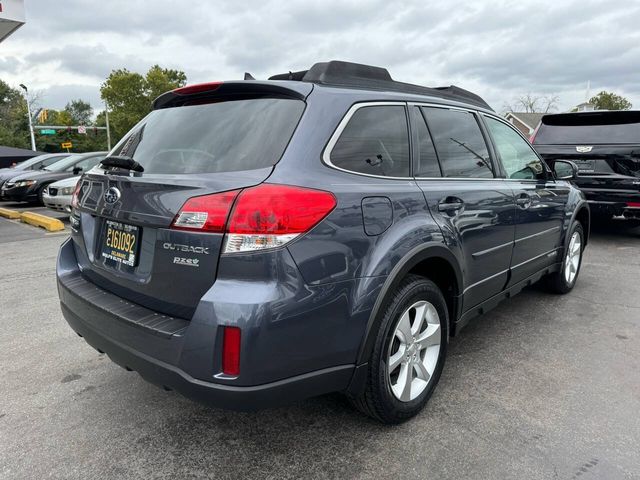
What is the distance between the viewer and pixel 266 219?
182cm

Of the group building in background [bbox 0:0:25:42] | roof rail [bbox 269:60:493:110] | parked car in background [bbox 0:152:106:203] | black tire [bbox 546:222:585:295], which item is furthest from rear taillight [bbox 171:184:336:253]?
building in background [bbox 0:0:25:42]

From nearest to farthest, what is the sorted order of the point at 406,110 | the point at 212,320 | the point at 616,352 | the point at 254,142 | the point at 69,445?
the point at 212,320 → the point at 254,142 → the point at 69,445 → the point at 406,110 → the point at 616,352

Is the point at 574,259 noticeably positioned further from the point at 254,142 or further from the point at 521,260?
the point at 254,142

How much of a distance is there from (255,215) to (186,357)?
62 cm

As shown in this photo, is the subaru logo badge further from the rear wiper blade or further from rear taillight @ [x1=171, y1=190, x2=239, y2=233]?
rear taillight @ [x1=171, y1=190, x2=239, y2=233]

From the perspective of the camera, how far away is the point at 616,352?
3395mm

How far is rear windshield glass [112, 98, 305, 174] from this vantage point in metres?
2.04

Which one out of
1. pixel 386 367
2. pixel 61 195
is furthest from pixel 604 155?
pixel 61 195

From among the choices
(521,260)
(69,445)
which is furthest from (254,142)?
→ (521,260)

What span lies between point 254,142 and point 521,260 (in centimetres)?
243

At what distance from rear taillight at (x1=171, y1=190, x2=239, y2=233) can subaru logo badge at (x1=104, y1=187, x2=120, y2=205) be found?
0.49 metres

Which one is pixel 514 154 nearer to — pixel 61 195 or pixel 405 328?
pixel 405 328

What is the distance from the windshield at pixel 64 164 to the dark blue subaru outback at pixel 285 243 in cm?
1104

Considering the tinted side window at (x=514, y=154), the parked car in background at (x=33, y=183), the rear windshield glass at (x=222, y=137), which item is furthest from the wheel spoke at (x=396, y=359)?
the parked car in background at (x=33, y=183)
